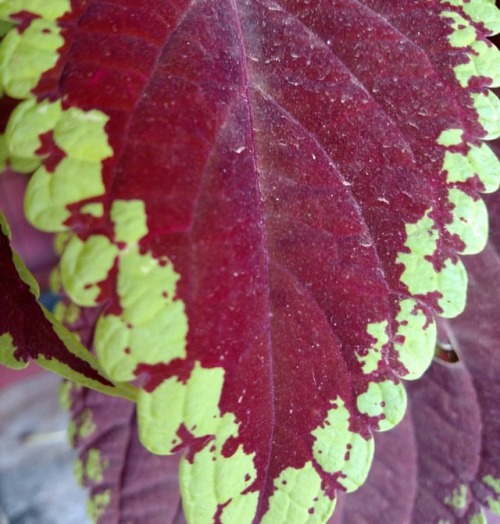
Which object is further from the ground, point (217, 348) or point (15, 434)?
point (217, 348)

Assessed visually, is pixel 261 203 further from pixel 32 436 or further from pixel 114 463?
pixel 32 436

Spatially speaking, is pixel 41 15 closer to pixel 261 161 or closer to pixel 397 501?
pixel 261 161

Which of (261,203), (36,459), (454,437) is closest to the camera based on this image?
(261,203)

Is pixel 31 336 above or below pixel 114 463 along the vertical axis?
above

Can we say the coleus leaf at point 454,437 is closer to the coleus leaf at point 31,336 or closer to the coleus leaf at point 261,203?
the coleus leaf at point 261,203

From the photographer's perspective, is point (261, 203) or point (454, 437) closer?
point (261, 203)

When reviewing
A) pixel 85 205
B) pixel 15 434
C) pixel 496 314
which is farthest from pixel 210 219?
pixel 15 434

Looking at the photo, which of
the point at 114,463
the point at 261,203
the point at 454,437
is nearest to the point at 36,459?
the point at 114,463

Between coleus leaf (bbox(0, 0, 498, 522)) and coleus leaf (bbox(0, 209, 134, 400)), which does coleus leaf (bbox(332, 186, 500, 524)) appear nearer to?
coleus leaf (bbox(0, 0, 498, 522))

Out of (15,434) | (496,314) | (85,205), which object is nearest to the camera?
(85,205)
